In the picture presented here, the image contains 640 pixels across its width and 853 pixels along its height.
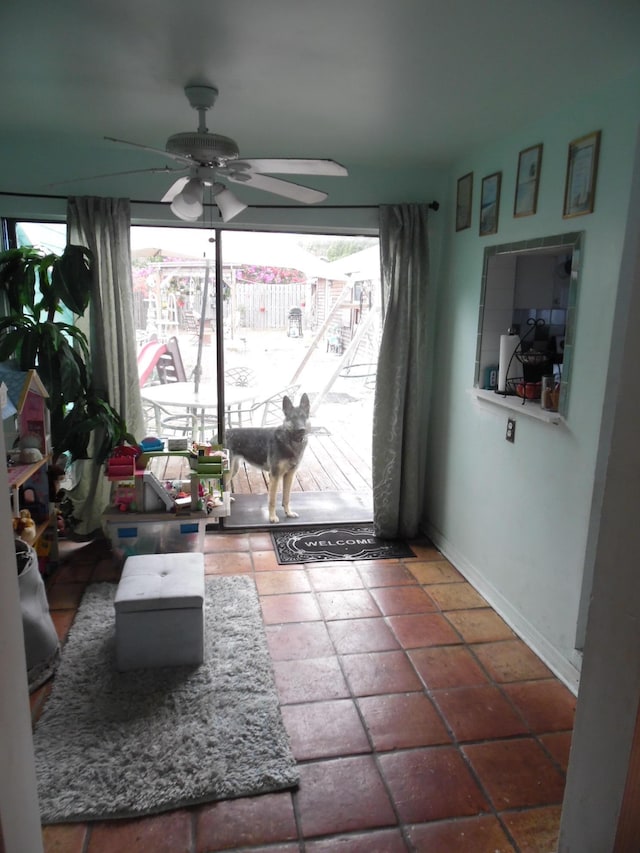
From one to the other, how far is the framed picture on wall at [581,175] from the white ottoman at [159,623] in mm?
2241

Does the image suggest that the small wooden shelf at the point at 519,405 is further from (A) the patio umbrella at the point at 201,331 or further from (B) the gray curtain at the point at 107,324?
(B) the gray curtain at the point at 107,324

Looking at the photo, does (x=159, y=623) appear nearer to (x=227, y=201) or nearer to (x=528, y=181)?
Answer: (x=227, y=201)

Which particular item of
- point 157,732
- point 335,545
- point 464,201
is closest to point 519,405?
point 464,201

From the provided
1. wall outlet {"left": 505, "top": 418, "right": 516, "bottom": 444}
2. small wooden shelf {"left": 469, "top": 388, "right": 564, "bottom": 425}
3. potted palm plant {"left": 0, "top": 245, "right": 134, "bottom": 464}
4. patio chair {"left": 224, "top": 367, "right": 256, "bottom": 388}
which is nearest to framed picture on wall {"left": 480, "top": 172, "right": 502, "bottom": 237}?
small wooden shelf {"left": 469, "top": 388, "right": 564, "bottom": 425}

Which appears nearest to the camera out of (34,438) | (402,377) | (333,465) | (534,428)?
(534,428)

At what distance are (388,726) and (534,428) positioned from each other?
146cm

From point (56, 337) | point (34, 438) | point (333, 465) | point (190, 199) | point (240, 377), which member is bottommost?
point (333, 465)

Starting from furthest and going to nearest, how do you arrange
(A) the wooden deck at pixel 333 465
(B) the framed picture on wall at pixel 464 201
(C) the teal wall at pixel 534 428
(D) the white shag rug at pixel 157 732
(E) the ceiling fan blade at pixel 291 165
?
(A) the wooden deck at pixel 333 465 < (B) the framed picture on wall at pixel 464 201 < (C) the teal wall at pixel 534 428 < (E) the ceiling fan blade at pixel 291 165 < (D) the white shag rug at pixel 157 732

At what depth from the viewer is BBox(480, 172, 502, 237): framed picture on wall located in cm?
300

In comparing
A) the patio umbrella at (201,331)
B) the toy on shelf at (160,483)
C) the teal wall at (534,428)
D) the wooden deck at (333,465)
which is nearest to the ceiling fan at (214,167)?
the teal wall at (534,428)

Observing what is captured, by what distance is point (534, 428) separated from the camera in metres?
2.71

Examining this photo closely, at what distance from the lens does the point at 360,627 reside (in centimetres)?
286

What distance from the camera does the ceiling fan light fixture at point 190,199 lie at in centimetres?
223

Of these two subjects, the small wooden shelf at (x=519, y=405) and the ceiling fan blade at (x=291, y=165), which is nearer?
the ceiling fan blade at (x=291, y=165)
